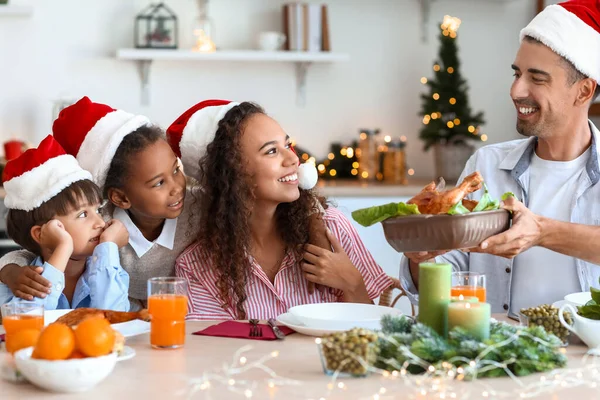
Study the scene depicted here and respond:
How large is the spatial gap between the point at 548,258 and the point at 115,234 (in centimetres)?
119

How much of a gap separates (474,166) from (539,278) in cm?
40

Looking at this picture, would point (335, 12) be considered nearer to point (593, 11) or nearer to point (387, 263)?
point (387, 263)

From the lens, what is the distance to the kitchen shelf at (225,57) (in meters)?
4.34

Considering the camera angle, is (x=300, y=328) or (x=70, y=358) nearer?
(x=70, y=358)

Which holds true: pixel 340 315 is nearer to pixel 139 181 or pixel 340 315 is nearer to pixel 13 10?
pixel 139 181

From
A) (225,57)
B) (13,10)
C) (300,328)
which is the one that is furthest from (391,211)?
(13,10)

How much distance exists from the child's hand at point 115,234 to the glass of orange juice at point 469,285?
94 centimetres

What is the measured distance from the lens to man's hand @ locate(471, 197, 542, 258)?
1.88m

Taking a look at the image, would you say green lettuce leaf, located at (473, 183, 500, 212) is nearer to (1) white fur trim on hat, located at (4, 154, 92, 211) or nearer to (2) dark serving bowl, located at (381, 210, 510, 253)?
(2) dark serving bowl, located at (381, 210, 510, 253)

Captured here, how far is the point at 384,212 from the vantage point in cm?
176

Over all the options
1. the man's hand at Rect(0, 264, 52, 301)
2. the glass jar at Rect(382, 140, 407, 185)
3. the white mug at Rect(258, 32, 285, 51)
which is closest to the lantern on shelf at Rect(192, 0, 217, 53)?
the white mug at Rect(258, 32, 285, 51)

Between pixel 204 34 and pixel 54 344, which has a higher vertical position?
pixel 204 34

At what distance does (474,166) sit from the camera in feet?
8.57

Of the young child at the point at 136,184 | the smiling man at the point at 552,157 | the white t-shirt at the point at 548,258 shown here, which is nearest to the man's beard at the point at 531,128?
the smiling man at the point at 552,157
